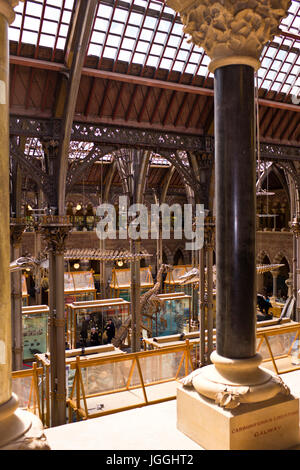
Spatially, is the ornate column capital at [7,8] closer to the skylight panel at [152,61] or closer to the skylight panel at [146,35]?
the skylight panel at [146,35]

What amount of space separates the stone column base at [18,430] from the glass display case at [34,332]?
11956 millimetres

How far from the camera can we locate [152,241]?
30312 mm

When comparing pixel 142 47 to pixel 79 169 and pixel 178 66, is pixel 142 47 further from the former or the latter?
pixel 79 169

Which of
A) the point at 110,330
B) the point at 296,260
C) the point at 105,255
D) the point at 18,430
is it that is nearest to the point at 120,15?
the point at 105,255

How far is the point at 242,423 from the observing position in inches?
122

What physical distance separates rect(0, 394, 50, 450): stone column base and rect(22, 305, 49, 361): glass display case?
12.0 meters

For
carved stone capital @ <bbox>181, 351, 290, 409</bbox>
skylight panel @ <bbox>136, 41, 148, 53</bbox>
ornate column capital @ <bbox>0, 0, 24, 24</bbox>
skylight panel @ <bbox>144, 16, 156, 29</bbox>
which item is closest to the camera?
ornate column capital @ <bbox>0, 0, 24, 24</bbox>

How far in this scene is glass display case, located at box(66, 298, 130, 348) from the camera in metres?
15.1

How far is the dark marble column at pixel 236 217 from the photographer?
352cm

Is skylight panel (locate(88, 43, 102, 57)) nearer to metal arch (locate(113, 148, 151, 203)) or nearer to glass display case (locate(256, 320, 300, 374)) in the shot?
metal arch (locate(113, 148, 151, 203))

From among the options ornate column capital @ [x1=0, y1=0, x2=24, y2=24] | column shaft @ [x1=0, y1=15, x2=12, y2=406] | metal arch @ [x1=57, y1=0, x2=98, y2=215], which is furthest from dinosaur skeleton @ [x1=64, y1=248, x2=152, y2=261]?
ornate column capital @ [x1=0, y1=0, x2=24, y2=24]

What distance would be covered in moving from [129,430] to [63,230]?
6436mm

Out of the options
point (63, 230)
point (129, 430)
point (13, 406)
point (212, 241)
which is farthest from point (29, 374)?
point (212, 241)
